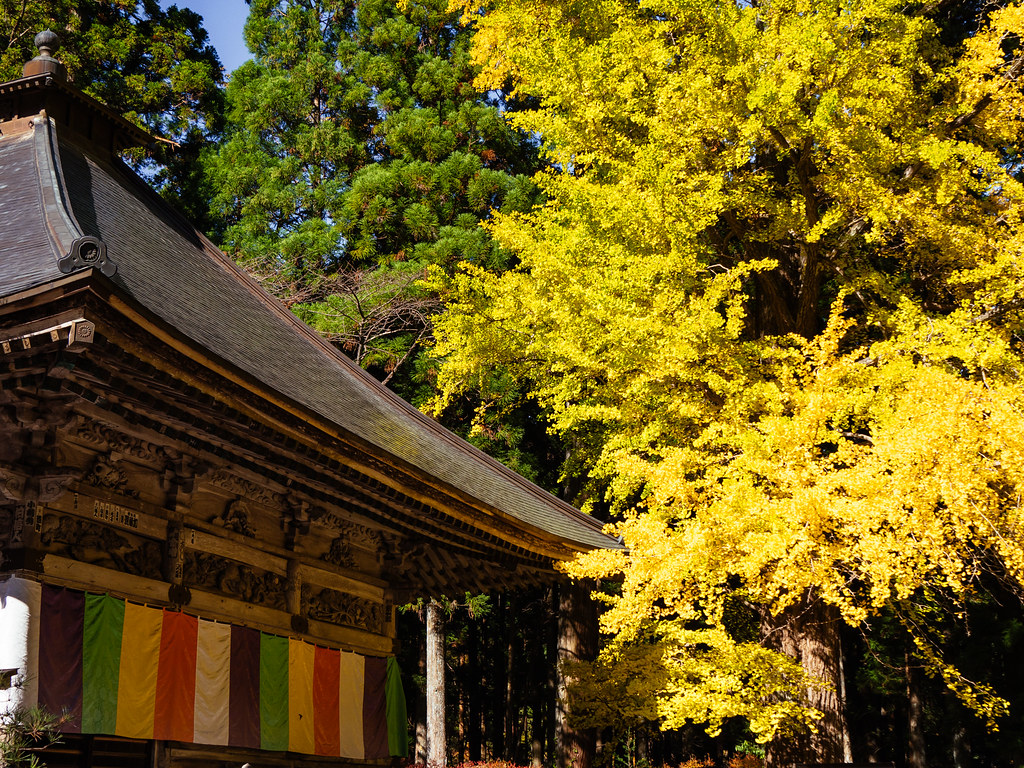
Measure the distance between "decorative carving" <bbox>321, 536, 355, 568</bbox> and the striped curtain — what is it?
84 centimetres

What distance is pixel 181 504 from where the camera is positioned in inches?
255

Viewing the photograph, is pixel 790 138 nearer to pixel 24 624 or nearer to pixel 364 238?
pixel 24 624

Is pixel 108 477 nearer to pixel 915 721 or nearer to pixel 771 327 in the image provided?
pixel 771 327

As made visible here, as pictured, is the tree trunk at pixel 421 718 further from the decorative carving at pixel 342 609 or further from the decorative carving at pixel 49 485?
the decorative carving at pixel 49 485

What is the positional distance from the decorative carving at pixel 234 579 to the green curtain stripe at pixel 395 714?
1.96 meters

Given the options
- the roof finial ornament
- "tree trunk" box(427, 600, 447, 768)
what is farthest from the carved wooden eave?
"tree trunk" box(427, 600, 447, 768)

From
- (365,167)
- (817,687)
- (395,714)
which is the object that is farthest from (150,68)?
(817,687)

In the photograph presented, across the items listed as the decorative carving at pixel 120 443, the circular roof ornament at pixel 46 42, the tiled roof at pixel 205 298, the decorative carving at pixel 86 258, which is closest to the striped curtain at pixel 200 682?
the decorative carving at pixel 120 443

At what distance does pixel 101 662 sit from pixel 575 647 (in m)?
9.95

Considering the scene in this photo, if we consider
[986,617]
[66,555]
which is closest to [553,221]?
[66,555]

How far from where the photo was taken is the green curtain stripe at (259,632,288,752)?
23.2 ft

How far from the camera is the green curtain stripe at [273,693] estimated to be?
7.09 meters

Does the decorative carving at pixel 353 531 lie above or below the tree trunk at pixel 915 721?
above

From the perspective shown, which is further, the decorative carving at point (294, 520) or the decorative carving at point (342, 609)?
the decorative carving at point (342, 609)
